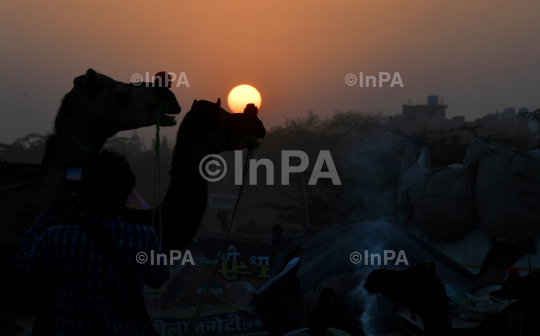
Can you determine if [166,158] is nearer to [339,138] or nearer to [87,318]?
[339,138]

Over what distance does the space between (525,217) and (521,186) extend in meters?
1.23

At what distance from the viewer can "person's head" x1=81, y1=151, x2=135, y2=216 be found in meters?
1.93

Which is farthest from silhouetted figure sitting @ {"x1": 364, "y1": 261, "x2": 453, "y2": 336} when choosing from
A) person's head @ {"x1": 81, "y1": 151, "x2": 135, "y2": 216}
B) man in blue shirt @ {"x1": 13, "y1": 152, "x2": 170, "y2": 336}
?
person's head @ {"x1": 81, "y1": 151, "x2": 135, "y2": 216}

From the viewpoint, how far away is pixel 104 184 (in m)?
1.94

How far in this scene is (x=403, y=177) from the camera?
23.4 m

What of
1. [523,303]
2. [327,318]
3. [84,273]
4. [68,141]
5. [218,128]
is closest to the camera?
[84,273]

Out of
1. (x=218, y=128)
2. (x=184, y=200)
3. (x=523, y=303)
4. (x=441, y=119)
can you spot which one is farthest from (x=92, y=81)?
(x=441, y=119)

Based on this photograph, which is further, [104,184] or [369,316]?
[369,316]

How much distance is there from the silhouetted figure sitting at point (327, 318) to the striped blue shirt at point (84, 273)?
385 cm

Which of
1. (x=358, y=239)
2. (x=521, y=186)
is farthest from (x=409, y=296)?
(x=521, y=186)

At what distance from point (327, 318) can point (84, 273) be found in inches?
161

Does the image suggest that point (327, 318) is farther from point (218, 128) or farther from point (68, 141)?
point (68, 141)

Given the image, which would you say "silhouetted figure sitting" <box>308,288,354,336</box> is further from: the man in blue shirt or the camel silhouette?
the man in blue shirt

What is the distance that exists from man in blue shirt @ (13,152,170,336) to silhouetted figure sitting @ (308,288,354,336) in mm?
3811
